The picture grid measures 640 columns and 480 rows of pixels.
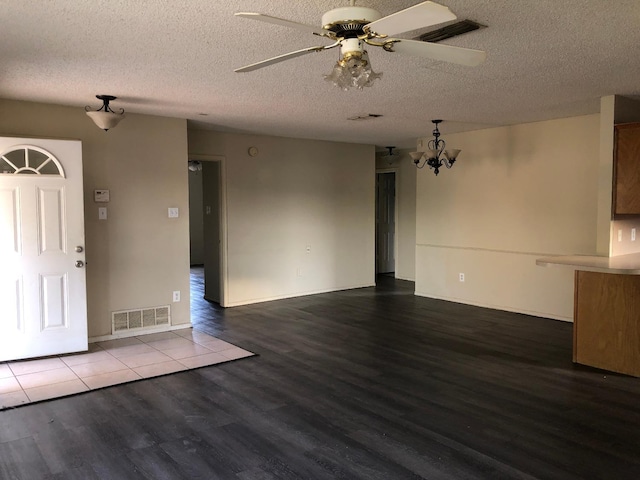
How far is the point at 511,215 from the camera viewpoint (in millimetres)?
6328

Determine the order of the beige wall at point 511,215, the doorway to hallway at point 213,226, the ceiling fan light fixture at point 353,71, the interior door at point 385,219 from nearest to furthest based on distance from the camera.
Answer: the ceiling fan light fixture at point 353,71 < the beige wall at point 511,215 < the doorway to hallway at point 213,226 < the interior door at point 385,219

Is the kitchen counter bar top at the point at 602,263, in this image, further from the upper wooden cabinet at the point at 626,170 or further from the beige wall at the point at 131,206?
the beige wall at the point at 131,206

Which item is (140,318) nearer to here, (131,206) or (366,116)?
(131,206)

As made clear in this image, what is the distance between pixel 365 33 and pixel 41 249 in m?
3.72

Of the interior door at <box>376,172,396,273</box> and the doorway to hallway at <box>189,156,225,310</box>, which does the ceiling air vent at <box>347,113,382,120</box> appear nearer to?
the doorway to hallway at <box>189,156,225,310</box>

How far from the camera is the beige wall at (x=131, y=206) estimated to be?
16.3 feet

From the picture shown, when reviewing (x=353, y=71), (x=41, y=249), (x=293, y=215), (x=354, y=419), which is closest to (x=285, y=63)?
(x=353, y=71)

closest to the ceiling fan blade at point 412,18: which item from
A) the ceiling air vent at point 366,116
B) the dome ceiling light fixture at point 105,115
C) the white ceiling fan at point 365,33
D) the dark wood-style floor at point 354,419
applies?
the white ceiling fan at point 365,33

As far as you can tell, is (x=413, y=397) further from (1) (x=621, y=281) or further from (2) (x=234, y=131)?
(2) (x=234, y=131)

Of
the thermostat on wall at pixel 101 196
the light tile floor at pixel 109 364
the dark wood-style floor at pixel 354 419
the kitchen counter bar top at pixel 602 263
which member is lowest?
the dark wood-style floor at pixel 354 419

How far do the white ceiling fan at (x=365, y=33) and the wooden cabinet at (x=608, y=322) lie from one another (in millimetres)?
2672

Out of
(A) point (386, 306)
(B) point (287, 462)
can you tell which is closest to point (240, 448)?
(B) point (287, 462)

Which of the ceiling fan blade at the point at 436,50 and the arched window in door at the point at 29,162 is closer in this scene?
the ceiling fan blade at the point at 436,50

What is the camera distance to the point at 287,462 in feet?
8.87
